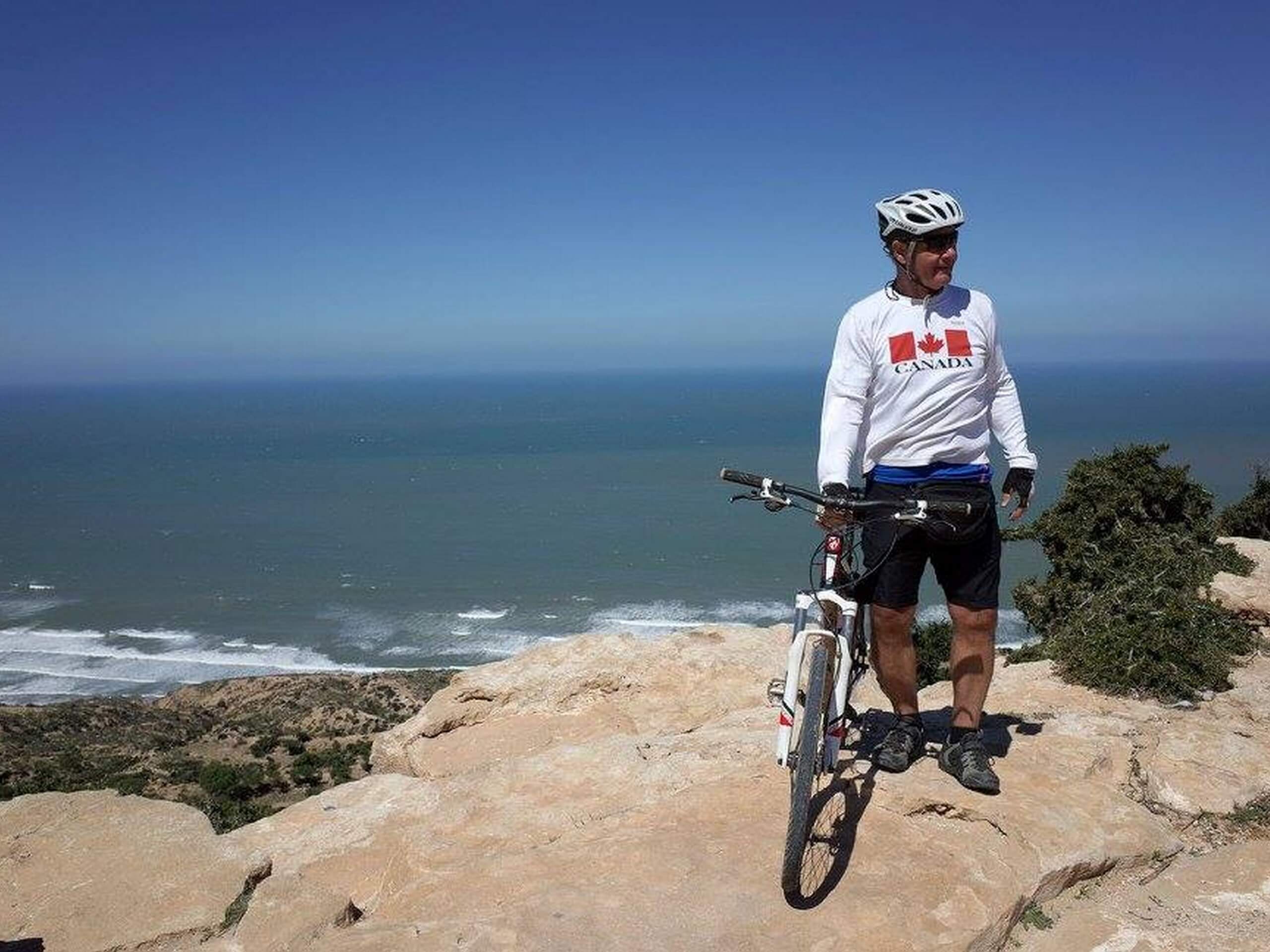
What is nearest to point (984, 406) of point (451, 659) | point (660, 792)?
point (660, 792)

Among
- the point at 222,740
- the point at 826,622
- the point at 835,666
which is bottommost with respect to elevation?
the point at 222,740

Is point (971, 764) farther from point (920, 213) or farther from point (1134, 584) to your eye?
point (1134, 584)

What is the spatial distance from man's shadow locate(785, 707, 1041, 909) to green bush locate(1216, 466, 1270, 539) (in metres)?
15.3

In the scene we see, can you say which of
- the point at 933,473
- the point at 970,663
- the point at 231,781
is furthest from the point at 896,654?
the point at 231,781

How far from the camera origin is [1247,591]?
26.8 ft

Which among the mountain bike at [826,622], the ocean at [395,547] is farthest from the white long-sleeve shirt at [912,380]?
the ocean at [395,547]

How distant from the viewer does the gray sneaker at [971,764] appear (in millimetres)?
4031

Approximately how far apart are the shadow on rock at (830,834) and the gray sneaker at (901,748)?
8 cm

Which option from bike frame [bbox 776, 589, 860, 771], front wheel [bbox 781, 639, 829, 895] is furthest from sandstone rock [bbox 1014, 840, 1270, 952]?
bike frame [bbox 776, 589, 860, 771]

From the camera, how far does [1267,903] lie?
3.40 m

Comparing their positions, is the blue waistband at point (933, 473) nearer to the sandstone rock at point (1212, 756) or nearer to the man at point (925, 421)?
the man at point (925, 421)

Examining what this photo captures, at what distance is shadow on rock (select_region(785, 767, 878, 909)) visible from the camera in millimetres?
3354

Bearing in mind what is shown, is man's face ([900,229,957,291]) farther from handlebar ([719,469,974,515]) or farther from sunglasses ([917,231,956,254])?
handlebar ([719,469,974,515])

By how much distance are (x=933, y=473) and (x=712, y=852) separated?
190 cm
